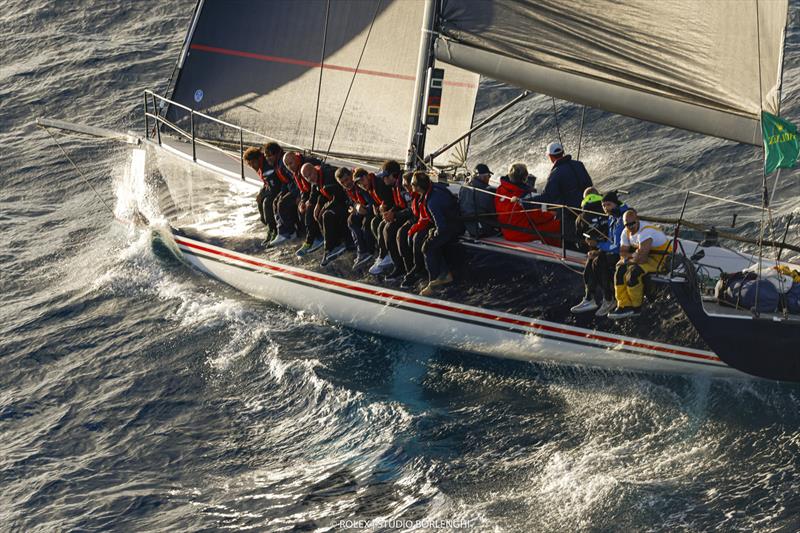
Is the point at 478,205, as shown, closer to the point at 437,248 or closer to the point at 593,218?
the point at 437,248

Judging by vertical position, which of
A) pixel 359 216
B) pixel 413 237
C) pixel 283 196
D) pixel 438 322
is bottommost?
pixel 438 322

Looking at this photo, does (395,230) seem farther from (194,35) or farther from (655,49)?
(194,35)

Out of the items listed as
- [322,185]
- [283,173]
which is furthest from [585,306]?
[283,173]

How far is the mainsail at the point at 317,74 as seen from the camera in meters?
14.0

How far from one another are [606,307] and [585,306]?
0.72ft

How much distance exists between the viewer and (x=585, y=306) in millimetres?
10508

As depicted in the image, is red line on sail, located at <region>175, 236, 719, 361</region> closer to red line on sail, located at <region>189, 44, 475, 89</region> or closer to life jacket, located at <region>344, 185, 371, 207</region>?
life jacket, located at <region>344, 185, 371, 207</region>

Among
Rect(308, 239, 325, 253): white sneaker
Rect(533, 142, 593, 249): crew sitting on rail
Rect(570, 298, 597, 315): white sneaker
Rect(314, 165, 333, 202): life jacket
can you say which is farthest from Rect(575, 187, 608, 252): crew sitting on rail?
Rect(308, 239, 325, 253): white sneaker

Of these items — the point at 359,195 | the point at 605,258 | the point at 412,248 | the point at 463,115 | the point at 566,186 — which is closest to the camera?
the point at 605,258

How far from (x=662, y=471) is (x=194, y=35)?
8.85 meters

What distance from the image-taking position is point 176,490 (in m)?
9.95

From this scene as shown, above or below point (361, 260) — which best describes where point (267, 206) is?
above

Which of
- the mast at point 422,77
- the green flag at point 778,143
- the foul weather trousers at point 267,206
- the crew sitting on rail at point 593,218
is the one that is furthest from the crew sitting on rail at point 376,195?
the green flag at point 778,143

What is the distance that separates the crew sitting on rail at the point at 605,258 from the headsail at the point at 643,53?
3.00 ft
